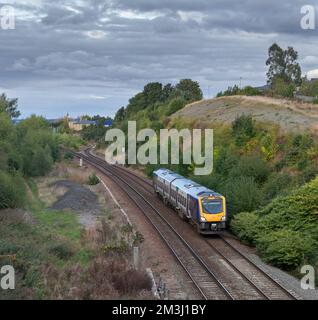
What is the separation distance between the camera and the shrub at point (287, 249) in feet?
72.3

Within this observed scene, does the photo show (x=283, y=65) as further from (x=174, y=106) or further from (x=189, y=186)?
(x=189, y=186)

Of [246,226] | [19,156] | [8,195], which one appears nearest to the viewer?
[246,226]

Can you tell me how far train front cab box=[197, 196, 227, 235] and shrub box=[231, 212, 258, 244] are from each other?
2.12 ft

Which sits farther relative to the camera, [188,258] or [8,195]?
[8,195]

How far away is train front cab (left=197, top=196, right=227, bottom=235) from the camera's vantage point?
90.0 feet

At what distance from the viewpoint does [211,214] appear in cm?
2742

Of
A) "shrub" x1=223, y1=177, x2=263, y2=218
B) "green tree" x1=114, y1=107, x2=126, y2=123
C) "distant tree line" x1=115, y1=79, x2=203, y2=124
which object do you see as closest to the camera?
"shrub" x1=223, y1=177, x2=263, y2=218

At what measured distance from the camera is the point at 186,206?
99.8 feet

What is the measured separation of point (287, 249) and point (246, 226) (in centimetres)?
467

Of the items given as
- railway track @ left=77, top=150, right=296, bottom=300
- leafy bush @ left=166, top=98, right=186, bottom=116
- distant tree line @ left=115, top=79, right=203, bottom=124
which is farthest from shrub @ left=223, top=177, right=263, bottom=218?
distant tree line @ left=115, top=79, right=203, bottom=124

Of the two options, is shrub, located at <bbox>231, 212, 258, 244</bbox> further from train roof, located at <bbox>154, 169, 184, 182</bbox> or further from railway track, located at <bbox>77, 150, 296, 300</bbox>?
train roof, located at <bbox>154, 169, 184, 182</bbox>

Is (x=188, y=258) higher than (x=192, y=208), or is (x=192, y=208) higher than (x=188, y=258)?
(x=192, y=208)

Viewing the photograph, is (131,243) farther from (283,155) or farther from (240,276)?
(283,155)

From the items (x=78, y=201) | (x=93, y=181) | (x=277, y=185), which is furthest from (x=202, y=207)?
(x=93, y=181)
